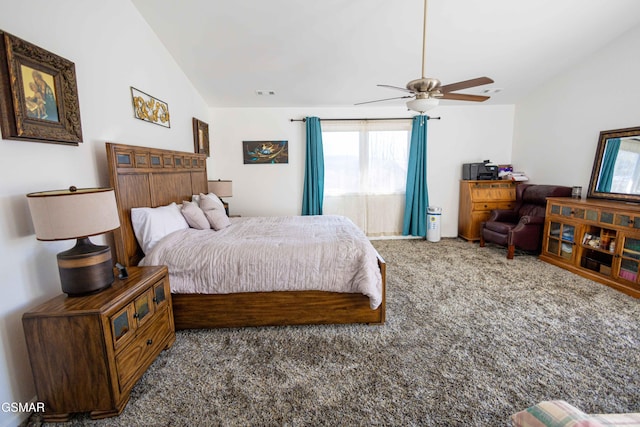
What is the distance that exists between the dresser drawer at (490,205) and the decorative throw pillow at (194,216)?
4288 millimetres

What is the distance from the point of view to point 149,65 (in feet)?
9.52

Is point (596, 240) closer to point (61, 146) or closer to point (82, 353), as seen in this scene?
point (82, 353)

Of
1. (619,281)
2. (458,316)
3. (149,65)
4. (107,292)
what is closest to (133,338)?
(107,292)

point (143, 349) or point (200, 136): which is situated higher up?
point (200, 136)

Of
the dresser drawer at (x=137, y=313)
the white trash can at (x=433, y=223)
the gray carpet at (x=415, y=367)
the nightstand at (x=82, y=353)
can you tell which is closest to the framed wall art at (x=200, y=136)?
the dresser drawer at (x=137, y=313)

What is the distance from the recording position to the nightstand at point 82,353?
1421 millimetres

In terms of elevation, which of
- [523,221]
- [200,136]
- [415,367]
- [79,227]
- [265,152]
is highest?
[200,136]

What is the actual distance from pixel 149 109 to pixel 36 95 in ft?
4.25

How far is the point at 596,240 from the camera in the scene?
3.24 m

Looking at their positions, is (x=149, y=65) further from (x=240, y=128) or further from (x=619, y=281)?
(x=619, y=281)

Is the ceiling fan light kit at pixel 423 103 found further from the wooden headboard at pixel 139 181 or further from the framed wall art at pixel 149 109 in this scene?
the framed wall art at pixel 149 109

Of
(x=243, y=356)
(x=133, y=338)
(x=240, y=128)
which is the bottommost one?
(x=243, y=356)

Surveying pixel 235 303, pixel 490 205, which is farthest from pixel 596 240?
pixel 235 303

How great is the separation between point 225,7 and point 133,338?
118 inches
